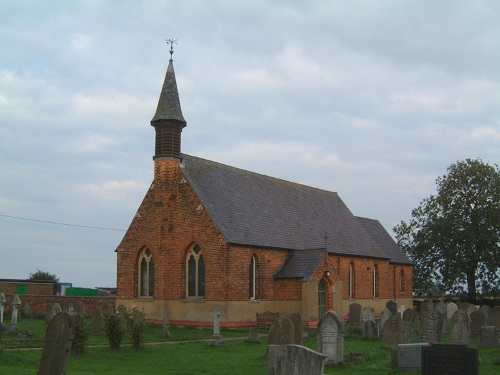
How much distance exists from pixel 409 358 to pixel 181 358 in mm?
6923

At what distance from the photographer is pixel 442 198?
5544cm

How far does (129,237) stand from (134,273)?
1.96 m

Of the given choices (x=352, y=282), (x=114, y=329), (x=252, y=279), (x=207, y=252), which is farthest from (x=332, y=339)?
(x=352, y=282)

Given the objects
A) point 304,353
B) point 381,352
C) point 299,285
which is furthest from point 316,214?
point 304,353

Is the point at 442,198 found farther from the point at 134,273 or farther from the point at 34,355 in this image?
the point at 34,355

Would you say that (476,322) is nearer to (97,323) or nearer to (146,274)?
(97,323)

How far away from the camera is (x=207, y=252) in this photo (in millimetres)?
32656

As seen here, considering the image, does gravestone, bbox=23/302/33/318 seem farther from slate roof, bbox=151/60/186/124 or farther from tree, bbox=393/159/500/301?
tree, bbox=393/159/500/301

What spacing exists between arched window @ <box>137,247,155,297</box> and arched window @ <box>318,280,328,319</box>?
8934 mm

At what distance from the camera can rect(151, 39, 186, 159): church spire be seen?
110 feet

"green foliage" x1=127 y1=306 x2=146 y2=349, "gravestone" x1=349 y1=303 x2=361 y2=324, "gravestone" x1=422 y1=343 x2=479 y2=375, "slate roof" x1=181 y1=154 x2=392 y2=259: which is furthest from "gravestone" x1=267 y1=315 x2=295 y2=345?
"gravestone" x1=349 y1=303 x2=361 y2=324

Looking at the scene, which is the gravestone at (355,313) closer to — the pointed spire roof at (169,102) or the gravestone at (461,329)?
the gravestone at (461,329)

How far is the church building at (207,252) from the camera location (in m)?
32.6

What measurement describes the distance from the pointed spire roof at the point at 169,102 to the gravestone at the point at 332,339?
17460mm
